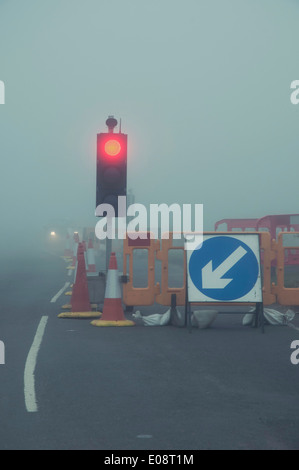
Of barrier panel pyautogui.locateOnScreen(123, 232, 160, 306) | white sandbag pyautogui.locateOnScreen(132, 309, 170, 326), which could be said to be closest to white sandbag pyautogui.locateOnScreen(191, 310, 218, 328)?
white sandbag pyautogui.locateOnScreen(132, 309, 170, 326)

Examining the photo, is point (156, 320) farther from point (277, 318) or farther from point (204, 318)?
point (277, 318)

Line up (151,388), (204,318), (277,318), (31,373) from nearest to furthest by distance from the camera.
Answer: (151,388) → (31,373) → (204,318) → (277,318)

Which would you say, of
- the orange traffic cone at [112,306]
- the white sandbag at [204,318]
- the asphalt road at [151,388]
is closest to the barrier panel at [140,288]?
the orange traffic cone at [112,306]

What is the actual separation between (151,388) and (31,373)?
1.39m

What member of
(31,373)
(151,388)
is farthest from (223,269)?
(151,388)

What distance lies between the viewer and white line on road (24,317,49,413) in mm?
7600

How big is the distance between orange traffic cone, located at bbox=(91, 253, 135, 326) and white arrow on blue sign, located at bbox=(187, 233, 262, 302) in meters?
1.06

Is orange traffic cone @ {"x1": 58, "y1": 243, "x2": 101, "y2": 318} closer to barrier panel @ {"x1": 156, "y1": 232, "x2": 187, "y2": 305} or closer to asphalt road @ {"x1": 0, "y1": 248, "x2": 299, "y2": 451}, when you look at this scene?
asphalt road @ {"x1": 0, "y1": 248, "x2": 299, "y2": 451}

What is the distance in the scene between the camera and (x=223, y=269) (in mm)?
13359

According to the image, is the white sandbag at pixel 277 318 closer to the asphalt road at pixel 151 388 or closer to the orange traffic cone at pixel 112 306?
the asphalt road at pixel 151 388

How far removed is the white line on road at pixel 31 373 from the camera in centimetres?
760
